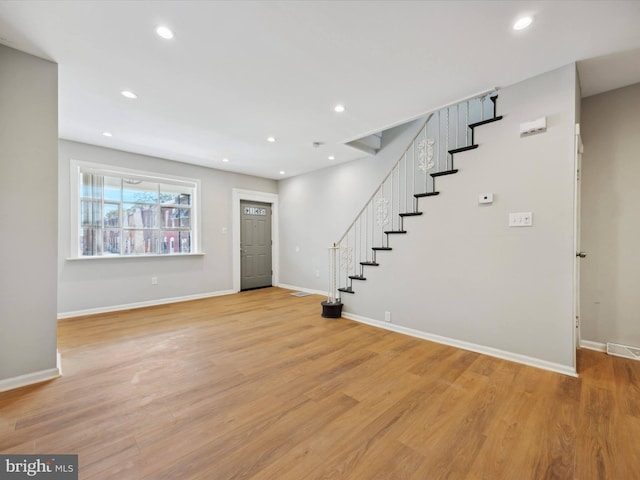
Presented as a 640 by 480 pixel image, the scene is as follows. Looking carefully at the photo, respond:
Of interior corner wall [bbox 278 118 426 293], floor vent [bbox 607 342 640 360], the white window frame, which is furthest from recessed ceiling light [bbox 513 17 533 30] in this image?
the white window frame

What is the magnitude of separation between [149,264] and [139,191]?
135 cm

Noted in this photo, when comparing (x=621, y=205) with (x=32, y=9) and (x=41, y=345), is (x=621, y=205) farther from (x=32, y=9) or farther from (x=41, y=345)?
(x=41, y=345)

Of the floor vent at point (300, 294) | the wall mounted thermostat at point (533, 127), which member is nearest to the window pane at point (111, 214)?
the floor vent at point (300, 294)

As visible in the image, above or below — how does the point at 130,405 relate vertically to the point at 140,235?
below

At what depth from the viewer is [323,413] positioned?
183cm

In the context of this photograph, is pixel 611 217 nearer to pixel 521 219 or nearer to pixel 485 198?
pixel 521 219

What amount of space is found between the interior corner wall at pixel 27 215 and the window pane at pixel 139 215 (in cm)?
262

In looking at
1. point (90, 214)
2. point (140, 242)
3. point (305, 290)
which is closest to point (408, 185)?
point (305, 290)

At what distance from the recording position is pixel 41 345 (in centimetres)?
227

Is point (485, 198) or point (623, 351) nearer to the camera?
point (623, 351)

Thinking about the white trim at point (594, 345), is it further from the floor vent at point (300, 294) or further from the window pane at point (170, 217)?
the window pane at point (170, 217)

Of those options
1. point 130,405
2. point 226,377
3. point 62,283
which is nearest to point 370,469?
point 226,377

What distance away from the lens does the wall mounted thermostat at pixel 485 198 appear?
2.76 m

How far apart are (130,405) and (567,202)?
3.93m
